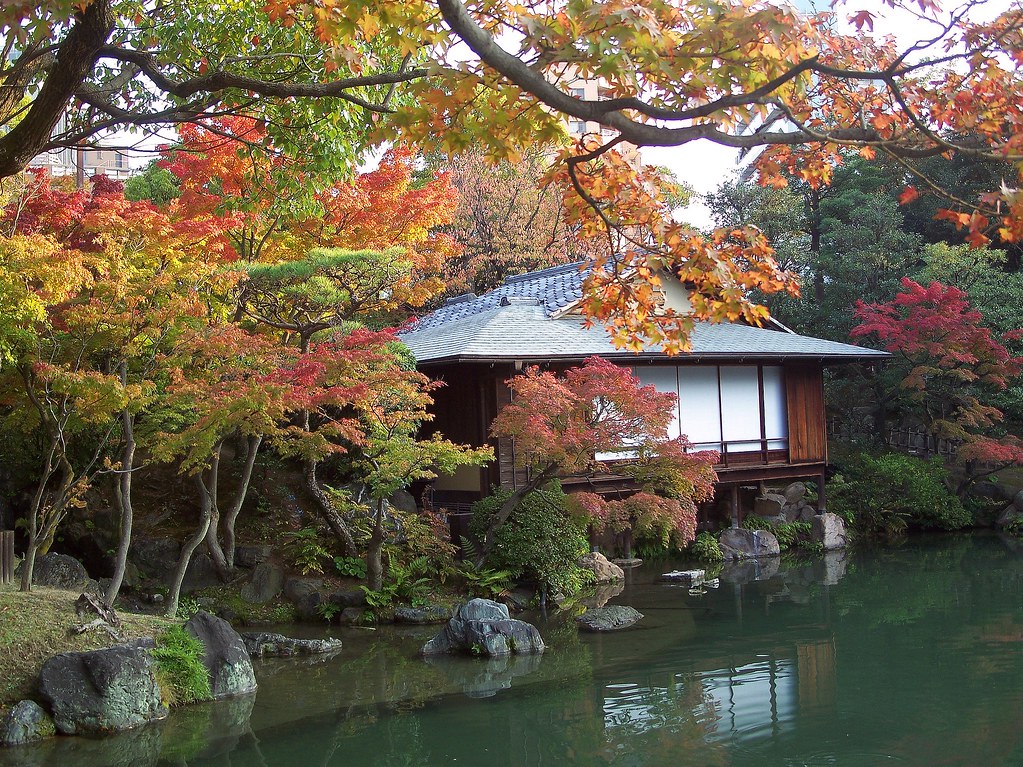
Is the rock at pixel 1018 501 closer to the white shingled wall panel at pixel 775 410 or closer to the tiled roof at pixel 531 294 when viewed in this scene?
the white shingled wall panel at pixel 775 410

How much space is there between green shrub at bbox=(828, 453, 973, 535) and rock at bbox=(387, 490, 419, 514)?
8656 mm

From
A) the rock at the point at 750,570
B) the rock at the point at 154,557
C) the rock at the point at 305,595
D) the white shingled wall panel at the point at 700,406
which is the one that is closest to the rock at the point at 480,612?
the rock at the point at 305,595

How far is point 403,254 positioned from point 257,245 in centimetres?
326

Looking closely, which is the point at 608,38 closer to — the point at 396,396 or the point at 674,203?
the point at 396,396

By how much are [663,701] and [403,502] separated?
6.58 meters

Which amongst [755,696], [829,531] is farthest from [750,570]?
[755,696]

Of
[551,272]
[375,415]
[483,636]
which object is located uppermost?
[551,272]

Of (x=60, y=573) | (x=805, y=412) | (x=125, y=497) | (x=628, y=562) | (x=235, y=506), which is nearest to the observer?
(x=125, y=497)

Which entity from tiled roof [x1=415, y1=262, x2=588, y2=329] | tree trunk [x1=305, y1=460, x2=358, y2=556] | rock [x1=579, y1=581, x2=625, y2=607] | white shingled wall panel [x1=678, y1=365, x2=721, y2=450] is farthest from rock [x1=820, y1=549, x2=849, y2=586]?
tree trunk [x1=305, y1=460, x2=358, y2=556]

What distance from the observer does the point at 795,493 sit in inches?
693

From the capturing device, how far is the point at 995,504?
18266 millimetres

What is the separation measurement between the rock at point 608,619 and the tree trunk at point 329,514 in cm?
312

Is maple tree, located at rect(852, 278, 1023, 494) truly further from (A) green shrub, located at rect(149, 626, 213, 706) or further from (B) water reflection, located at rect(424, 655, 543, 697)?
(A) green shrub, located at rect(149, 626, 213, 706)

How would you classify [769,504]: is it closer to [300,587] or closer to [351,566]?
[351,566]
